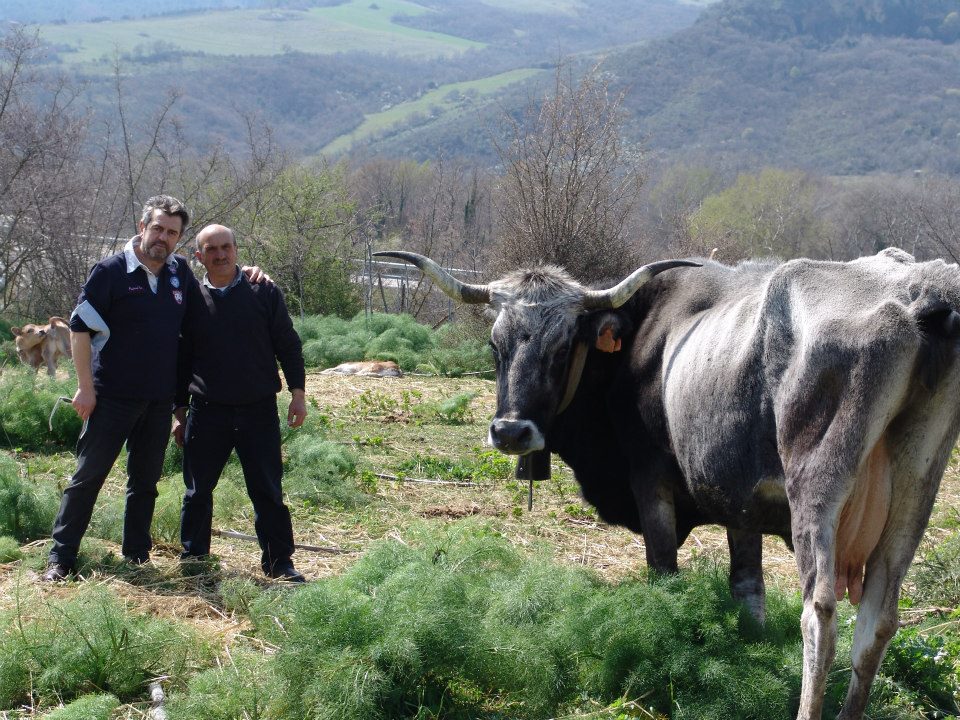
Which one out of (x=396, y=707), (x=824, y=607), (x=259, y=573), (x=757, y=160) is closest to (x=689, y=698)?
(x=824, y=607)

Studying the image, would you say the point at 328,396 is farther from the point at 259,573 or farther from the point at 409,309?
the point at 409,309

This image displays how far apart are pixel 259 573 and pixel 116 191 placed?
19.3 m

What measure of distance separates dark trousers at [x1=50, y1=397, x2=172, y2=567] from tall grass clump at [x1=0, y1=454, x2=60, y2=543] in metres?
0.82

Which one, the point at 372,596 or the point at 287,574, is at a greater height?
the point at 372,596

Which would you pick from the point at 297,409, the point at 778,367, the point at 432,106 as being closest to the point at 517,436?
the point at 778,367

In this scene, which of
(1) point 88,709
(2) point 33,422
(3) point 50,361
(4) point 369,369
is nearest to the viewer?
(1) point 88,709

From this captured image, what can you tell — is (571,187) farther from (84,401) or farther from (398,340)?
(84,401)

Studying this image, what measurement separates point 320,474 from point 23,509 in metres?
2.44

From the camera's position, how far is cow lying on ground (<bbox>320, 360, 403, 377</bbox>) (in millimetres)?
16172

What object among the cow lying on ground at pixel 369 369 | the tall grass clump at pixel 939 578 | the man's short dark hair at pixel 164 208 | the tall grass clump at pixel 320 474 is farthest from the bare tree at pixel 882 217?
the man's short dark hair at pixel 164 208

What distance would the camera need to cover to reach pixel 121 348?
6.00 metres

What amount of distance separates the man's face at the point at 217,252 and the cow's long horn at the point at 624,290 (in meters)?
2.20

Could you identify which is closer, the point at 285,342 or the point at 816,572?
the point at 816,572

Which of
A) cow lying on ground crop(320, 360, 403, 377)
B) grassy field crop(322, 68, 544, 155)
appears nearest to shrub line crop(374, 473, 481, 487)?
cow lying on ground crop(320, 360, 403, 377)
